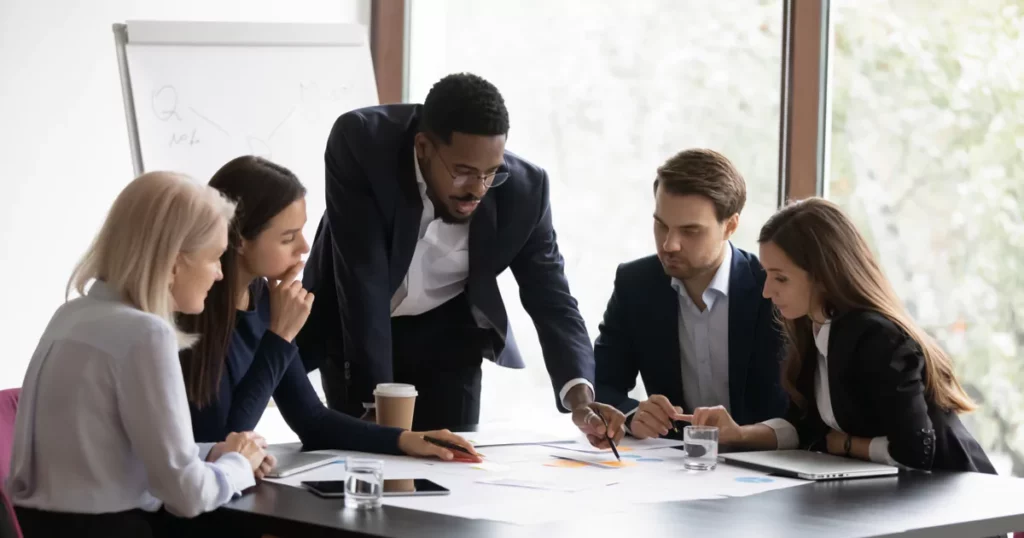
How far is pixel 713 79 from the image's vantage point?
4.23 m

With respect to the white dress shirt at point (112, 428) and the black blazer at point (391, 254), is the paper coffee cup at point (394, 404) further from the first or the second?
the white dress shirt at point (112, 428)

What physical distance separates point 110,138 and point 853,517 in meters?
3.15

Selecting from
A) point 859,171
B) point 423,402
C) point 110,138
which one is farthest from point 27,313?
point 859,171

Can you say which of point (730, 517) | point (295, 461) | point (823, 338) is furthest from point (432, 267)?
point (730, 517)

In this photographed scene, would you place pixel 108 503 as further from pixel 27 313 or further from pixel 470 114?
pixel 27 313

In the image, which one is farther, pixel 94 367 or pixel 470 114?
pixel 470 114

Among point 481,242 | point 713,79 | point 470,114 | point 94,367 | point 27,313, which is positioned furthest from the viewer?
point 713,79

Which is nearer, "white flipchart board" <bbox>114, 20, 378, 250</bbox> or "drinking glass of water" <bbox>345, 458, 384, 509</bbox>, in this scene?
"drinking glass of water" <bbox>345, 458, 384, 509</bbox>

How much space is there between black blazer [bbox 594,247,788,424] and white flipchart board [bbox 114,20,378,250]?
4.70ft

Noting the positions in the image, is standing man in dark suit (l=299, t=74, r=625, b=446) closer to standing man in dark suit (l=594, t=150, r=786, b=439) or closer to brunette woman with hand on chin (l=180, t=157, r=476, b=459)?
standing man in dark suit (l=594, t=150, r=786, b=439)

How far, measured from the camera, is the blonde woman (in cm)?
167

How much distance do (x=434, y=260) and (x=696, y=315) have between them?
0.66 m

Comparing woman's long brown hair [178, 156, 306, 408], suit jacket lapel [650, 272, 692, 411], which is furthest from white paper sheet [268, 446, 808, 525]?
suit jacket lapel [650, 272, 692, 411]

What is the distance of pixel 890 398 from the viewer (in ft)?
7.24
